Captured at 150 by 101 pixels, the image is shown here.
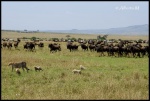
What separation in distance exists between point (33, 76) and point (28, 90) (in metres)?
2.95

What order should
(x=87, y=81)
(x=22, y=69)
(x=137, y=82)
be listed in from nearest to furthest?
1. (x=137, y=82)
2. (x=87, y=81)
3. (x=22, y=69)

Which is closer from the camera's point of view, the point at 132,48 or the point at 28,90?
the point at 28,90

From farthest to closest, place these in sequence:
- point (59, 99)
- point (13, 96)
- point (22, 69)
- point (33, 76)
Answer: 1. point (22, 69)
2. point (33, 76)
3. point (13, 96)
4. point (59, 99)

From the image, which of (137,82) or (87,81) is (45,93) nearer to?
(87,81)

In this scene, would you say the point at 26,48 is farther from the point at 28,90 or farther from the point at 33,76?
the point at 28,90

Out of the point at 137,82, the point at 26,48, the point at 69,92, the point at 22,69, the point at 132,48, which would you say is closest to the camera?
the point at 69,92

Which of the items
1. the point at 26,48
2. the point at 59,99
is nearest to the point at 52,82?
the point at 59,99

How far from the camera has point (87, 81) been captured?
12117mm

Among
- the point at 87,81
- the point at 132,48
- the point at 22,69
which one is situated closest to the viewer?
the point at 87,81

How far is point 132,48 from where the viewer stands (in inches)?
1076

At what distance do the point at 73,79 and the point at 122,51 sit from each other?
53.3ft

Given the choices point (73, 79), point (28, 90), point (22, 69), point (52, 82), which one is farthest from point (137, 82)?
point (22, 69)

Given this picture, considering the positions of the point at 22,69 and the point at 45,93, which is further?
the point at 22,69

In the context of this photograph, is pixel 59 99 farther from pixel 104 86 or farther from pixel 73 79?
pixel 73 79
